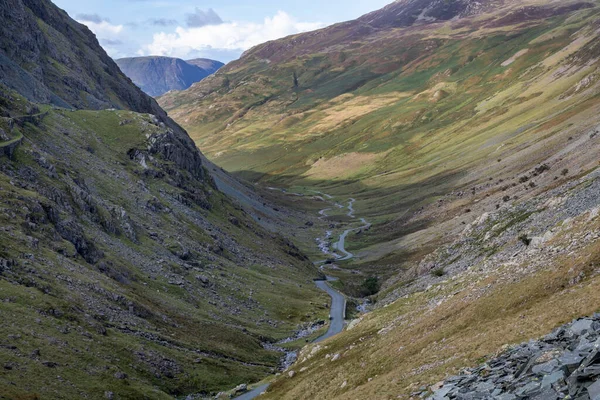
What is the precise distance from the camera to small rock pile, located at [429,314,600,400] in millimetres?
25438

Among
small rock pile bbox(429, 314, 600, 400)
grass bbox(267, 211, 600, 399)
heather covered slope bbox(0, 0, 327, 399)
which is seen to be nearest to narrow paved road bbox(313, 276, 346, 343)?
heather covered slope bbox(0, 0, 327, 399)

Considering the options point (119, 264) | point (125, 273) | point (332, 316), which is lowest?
point (332, 316)

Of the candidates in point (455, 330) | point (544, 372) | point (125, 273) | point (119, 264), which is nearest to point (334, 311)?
point (125, 273)

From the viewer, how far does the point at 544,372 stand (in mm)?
28734

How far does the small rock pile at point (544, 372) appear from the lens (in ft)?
83.5

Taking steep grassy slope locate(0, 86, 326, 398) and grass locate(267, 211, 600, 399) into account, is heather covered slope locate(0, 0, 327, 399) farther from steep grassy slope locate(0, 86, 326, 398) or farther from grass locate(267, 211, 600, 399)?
grass locate(267, 211, 600, 399)

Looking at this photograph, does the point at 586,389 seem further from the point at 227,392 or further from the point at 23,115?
the point at 23,115

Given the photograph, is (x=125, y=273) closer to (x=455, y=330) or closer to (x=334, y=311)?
→ (x=334, y=311)

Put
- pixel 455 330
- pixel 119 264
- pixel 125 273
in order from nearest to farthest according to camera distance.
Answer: pixel 455 330 < pixel 125 273 < pixel 119 264

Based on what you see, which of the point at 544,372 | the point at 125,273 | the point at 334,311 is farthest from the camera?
the point at 334,311

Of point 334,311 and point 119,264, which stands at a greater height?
point 119,264

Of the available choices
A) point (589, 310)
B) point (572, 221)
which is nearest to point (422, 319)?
point (572, 221)

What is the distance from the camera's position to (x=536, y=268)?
57.7 metres

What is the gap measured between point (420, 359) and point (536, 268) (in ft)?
57.0
